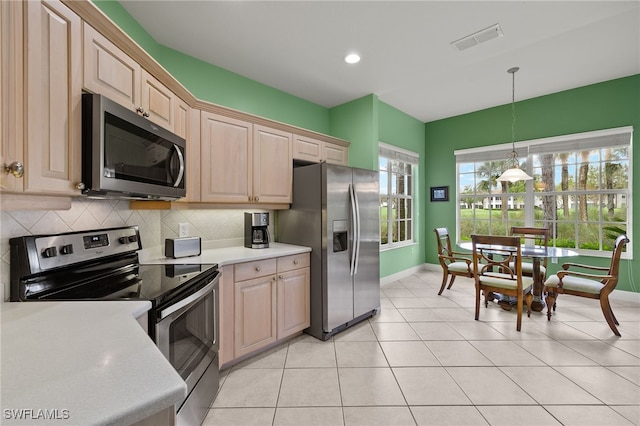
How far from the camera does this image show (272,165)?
2854mm

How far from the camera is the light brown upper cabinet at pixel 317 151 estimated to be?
311cm

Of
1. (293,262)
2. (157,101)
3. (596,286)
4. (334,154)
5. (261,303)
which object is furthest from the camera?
(334,154)

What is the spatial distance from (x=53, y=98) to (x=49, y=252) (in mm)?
756

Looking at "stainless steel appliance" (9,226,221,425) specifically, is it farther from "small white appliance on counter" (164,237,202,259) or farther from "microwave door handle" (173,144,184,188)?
"microwave door handle" (173,144,184,188)

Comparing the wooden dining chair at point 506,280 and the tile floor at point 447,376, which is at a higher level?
the wooden dining chair at point 506,280

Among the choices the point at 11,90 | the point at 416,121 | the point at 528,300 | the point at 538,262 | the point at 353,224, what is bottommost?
the point at 528,300

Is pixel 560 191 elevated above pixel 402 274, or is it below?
above

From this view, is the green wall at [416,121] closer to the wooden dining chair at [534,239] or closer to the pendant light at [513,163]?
the pendant light at [513,163]

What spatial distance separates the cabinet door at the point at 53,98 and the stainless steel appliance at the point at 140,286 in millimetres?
431

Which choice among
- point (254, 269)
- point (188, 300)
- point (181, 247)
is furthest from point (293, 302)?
point (188, 300)

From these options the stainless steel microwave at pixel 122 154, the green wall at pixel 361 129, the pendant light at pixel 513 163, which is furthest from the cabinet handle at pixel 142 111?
the pendant light at pixel 513 163

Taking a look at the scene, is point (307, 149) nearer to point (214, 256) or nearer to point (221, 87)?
point (221, 87)

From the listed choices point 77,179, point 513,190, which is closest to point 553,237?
point 513,190

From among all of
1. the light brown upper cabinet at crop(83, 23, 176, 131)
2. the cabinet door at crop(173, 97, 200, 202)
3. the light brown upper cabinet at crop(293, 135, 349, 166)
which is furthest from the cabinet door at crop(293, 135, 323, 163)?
the light brown upper cabinet at crop(83, 23, 176, 131)
